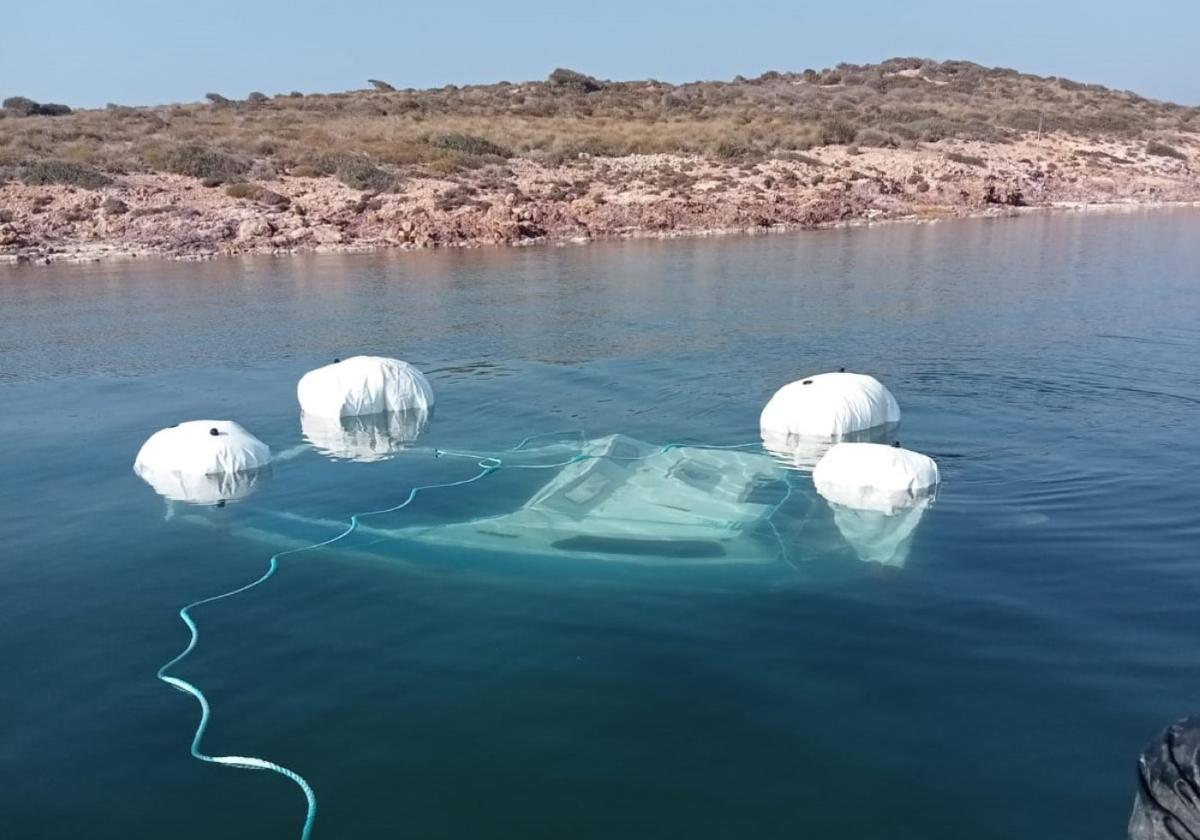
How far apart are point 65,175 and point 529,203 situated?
1438cm

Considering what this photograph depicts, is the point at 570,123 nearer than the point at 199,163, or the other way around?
the point at 199,163

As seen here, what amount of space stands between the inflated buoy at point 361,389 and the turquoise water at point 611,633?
0.45 m

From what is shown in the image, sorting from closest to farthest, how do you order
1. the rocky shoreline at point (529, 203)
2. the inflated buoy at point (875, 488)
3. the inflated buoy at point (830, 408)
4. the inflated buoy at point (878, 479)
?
the inflated buoy at point (875, 488) < the inflated buoy at point (878, 479) < the inflated buoy at point (830, 408) < the rocky shoreline at point (529, 203)

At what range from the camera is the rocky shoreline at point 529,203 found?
98.7ft

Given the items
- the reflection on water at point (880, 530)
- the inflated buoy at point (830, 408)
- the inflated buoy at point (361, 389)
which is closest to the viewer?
the reflection on water at point (880, 530)

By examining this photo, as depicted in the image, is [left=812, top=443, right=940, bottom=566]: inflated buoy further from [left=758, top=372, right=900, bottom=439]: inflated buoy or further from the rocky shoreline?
the rocky shoreline

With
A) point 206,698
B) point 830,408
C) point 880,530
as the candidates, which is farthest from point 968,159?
point 206,698

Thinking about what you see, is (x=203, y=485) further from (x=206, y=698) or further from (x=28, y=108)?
(x=28, y=108)

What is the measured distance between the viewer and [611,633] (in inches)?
255

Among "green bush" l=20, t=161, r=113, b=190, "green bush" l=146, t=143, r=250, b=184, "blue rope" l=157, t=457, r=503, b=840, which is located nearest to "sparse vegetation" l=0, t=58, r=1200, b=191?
"green bush" l=146, t=143, r=250, b=184

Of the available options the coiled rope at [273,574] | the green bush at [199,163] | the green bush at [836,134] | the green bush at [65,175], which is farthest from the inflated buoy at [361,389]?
the green bush at [836,134]

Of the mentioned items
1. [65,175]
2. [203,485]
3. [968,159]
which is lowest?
[203,485]

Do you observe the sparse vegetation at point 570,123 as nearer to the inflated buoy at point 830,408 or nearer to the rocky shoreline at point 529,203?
the rocky shoreline at point 529,203

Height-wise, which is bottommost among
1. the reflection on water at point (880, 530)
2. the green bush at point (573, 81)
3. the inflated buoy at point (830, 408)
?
the reflection on water at point (880, 530)
